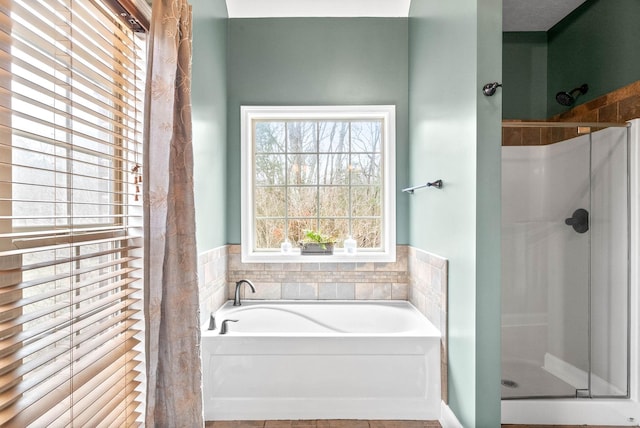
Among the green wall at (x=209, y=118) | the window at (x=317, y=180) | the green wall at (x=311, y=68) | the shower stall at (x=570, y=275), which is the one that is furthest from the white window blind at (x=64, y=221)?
the shower stall at (x=570, y=275)

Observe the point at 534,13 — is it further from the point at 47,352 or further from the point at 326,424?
the point at 47,352

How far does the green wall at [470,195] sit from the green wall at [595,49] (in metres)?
1.14

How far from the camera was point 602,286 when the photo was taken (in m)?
2.36

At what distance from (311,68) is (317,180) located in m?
0.92

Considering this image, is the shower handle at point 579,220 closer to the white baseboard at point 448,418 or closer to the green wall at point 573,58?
the green wall at point 573,58

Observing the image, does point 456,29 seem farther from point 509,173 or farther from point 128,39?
point 128,39

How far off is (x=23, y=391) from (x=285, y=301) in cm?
215

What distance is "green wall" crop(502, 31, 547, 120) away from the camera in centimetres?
306

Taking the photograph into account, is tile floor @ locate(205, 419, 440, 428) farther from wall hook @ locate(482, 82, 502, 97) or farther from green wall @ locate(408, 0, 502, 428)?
wall hook @ locate(482, 82, 502, 97)

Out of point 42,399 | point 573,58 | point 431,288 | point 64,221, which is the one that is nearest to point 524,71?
point 573,58

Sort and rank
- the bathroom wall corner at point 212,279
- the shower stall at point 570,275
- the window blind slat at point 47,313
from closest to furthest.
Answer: the window blind slat at point 47,313
the shower stall at point 570,275
the bathroom wall corner at point 212,279

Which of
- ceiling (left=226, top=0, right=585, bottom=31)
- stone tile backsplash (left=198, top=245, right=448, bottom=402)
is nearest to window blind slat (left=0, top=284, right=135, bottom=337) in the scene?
stone tile backsplash (left=198, top=245, right=448, bottom=402)

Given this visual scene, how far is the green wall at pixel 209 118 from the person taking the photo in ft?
7.61

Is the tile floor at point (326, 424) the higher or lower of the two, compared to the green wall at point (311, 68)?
lower
